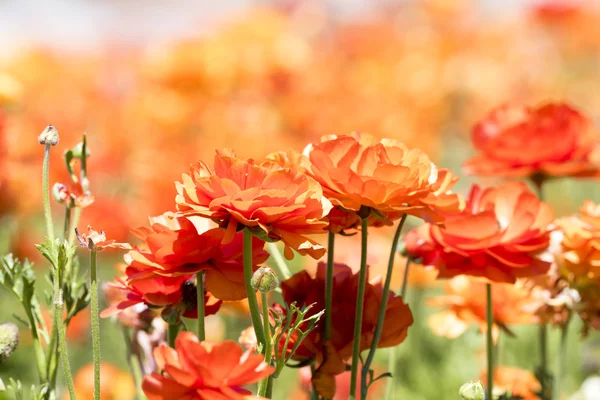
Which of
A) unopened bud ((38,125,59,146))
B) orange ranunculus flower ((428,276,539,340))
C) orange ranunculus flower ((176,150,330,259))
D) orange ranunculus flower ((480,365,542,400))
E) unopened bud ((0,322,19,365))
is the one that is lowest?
orange ranunculus flower ((480,365,542,400))

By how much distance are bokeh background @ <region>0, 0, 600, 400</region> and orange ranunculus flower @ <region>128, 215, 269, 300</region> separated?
47 centimetres

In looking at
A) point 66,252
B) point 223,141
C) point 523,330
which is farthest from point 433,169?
point 223,141

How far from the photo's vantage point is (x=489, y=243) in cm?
78

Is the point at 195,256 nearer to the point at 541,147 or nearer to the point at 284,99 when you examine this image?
the point at 541,147

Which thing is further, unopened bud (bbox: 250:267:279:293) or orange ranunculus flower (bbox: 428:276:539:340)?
orange ranunculus flower (bbox: 428:276:539:340)

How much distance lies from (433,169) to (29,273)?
1.21 ft

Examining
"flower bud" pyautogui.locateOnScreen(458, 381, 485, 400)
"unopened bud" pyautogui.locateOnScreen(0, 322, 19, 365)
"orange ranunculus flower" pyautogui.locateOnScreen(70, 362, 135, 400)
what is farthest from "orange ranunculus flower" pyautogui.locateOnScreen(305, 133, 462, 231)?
"orange ranunculus flower" pyautogui.locateOnScreen(70, 362, 135, 400)

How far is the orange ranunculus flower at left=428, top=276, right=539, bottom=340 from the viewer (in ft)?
3.31

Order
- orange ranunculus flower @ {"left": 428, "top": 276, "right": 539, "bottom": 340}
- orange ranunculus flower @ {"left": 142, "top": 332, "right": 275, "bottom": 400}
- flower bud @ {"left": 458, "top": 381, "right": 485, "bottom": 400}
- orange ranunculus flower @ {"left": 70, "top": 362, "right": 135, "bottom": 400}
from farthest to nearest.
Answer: orange ranunculus flower @ {"left": 70, "top": 362, "right": 135, "bottom": 400}, orange ranunculus flower @ {"left": 428, "top": 276, "right": 539, "bottom": 340}, flower bud @ {"left": 458, "top": 381, "right": 485, "bottom": 400}, orange ranunculus flower @ {"left": 142, "top": 332, "right": 275, "bottom": 400}

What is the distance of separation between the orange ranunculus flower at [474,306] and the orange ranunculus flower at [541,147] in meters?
0.16

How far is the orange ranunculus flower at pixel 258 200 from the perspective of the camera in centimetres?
55

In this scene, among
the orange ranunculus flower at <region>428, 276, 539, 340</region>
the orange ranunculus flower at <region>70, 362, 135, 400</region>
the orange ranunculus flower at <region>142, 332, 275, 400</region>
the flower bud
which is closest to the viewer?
the orange ranunculus flower at <region>142, 332, 275, 400</region>

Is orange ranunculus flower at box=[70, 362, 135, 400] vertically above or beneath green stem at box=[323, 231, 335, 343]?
beneath

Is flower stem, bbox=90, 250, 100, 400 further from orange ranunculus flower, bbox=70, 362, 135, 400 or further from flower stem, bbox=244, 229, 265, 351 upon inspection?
orange ranunculus flower, bbox=70, 362, 135, 400
